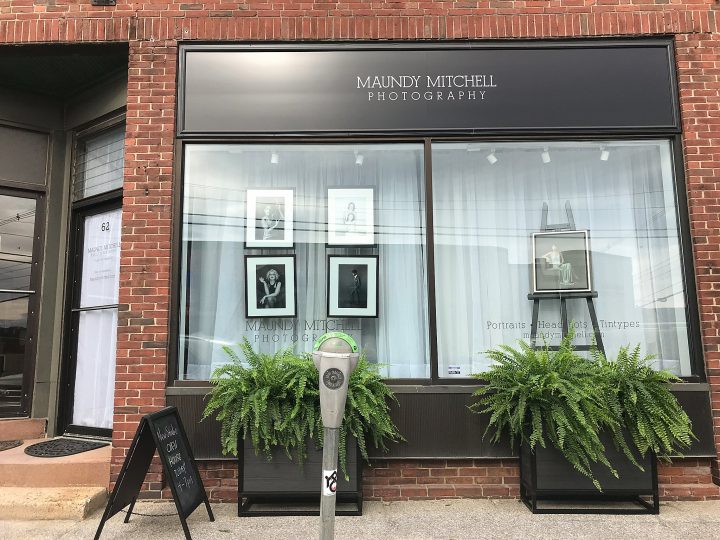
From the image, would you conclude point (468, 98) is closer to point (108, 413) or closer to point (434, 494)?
point (434, 494)

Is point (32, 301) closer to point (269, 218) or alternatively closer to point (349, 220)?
point (269, 218)

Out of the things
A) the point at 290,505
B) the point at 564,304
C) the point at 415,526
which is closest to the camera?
the point at 415,526

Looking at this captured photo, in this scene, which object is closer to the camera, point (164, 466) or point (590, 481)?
point (164, 466)

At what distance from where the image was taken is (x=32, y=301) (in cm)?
602

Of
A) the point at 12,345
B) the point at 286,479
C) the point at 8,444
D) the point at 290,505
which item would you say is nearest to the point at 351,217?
the point at 286,479

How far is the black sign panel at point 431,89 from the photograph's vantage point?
5168 millimetres

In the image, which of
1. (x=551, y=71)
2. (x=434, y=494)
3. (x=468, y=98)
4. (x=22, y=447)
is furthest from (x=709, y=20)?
(x=22, y=447)

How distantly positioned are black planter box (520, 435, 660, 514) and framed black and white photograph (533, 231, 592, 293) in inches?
59.8

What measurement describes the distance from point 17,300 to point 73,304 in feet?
1.94

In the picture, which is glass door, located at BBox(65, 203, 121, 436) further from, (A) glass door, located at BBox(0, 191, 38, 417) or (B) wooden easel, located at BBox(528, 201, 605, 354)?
(B) wooden easel, located at BBox(528, 201, 605, 354)

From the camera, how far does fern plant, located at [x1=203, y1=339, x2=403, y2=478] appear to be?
4137 millimetres

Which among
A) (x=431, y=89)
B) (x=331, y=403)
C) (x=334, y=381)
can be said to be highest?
(x=431, y=89)

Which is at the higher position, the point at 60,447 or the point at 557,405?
the point at 557,405

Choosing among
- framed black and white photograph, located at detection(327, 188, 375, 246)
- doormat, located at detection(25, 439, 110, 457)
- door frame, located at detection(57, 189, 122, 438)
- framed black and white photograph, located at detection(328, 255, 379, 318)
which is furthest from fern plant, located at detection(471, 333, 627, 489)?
door frame, located at detection(57, 189, 122, 438)
